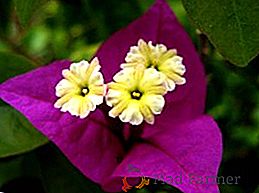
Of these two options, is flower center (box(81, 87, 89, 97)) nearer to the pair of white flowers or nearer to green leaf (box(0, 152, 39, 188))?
the pair of white flowers

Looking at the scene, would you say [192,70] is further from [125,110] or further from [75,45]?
[75,45]

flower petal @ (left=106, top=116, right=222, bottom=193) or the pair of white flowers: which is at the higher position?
the pair of white flowers

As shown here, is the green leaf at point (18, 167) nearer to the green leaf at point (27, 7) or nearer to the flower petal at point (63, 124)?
the flower petal at point (63, 124)

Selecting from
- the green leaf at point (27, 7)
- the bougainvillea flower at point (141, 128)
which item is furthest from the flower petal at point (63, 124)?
the green leaf at point (27, 7)

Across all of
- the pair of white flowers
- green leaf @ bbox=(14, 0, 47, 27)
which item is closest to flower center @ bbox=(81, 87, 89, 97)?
the pair of white flowers

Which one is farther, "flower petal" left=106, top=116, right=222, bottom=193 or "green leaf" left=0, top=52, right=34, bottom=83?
"green leaf" left=0, top=52, right=34, bottom=83

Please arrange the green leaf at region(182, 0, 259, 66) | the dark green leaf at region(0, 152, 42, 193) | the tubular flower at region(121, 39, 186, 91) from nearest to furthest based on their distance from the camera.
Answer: the green leaf at region(182, 0, 259, 66)
the tubular flower at region(121, 39, 186, 91)
the dark green leaf at region(0, 152, 42, 193)

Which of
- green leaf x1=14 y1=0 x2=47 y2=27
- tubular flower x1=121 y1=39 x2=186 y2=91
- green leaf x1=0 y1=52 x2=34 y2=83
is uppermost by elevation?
green leaf x1=14 y1=0 x2=47 y2=27
